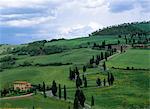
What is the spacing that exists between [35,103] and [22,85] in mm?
39121

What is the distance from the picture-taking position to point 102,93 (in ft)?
509

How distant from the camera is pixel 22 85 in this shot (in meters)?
176

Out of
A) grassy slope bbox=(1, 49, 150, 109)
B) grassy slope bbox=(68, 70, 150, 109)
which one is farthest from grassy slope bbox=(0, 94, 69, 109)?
grassy slope bbox=(68, 70, 150, 109)

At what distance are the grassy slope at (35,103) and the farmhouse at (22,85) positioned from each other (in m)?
23.5

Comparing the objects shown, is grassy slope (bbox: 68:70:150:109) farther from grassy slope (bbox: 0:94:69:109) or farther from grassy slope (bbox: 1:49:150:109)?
grassy slope (bbox: 0:94:69:109)

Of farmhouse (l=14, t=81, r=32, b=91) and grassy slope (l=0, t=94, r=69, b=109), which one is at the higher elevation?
farmhouse (l=14, t=81, r=32, b=91)

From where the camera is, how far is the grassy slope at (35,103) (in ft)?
436

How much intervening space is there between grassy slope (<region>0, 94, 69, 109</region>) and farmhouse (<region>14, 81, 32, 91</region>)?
2350 cm

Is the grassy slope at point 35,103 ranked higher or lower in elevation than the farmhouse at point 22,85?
lower

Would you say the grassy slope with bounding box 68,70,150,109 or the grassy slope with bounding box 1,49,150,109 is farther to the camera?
the grassy slope with bounding box 1,49,150,109

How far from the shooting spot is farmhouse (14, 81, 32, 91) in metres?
172

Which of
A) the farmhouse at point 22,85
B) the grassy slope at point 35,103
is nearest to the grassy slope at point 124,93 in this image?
the grassy slope at point 35,103

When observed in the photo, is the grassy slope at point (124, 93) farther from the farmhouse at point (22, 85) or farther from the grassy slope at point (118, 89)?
the farmhouse at point (22, 85)

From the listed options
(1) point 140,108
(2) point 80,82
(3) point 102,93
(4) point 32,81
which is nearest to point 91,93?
(3) point 102,93
